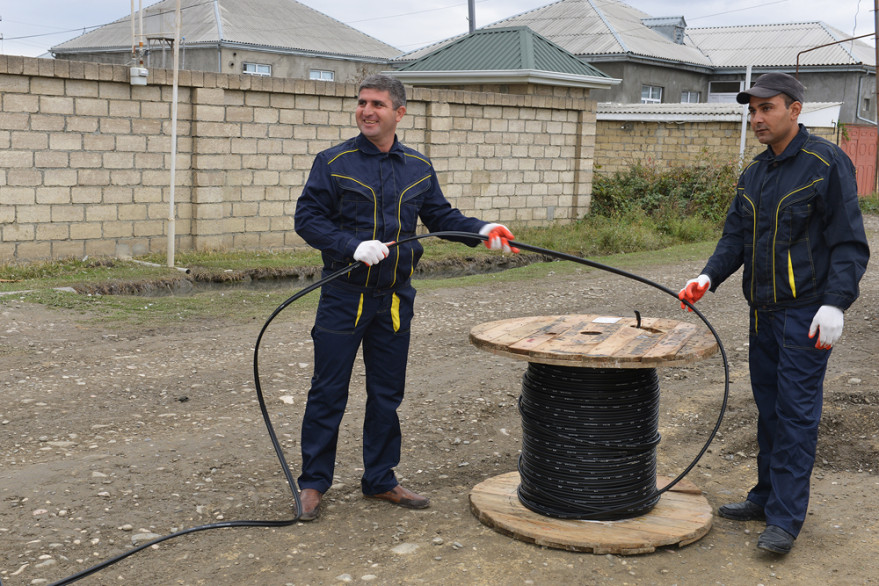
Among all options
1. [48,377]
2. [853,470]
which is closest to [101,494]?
[48,377]

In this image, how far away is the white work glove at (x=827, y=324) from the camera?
3.81 metres

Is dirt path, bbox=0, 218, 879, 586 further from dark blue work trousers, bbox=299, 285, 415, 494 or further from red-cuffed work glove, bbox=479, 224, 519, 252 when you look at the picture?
red-cuffed work glove, bbox=479, 224, 519, 252

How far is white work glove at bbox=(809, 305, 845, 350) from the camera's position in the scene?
150 inches

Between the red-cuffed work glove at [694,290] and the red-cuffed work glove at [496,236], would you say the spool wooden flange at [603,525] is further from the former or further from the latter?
the red-cuffed work glove at [496,236]

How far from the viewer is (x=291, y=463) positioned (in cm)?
513

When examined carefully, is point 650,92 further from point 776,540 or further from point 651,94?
point 776,540

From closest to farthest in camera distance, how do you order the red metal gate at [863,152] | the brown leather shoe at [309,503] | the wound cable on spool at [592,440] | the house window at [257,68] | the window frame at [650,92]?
the wound cable on spool at [592,440], the brown leather shoe at [309,503], the red metal gate at [863,152], the window frame at [650,92], the house window at [257,68]

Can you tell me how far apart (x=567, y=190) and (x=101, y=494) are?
14787 millimetres

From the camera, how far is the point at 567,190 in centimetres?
1828

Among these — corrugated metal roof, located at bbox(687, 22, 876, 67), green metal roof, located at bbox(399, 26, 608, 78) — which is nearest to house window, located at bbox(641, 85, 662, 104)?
corrugated metal roof, located at bbox(687, 22, 876, 67)

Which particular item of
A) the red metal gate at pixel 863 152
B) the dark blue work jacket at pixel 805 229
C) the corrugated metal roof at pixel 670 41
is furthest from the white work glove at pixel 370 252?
the corrugated metal roof at pixel 670 41

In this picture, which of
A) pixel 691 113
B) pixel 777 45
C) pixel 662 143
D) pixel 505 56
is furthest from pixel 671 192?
pixel 777 45

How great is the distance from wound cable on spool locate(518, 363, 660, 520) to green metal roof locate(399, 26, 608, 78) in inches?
630

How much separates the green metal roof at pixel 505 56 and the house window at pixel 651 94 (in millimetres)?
15490
